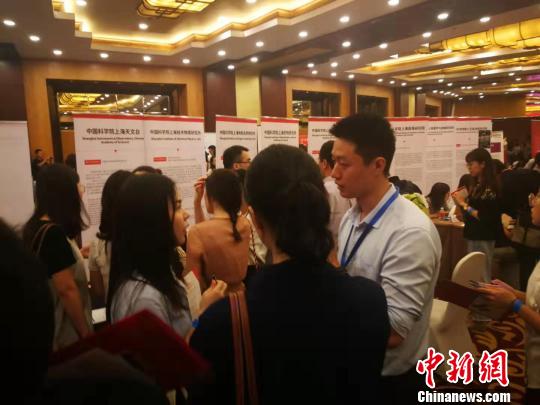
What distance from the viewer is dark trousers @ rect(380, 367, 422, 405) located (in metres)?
1.35

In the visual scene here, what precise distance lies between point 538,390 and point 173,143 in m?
3.78

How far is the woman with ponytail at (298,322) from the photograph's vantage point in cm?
79

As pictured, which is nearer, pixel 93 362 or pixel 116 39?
pixel 93 362

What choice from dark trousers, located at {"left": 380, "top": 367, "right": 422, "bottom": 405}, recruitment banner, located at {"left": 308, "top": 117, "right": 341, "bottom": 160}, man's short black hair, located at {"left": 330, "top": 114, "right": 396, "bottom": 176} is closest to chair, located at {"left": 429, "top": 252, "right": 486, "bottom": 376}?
dark trousers, located at {"left": 380, "top": 367, "right": 422, "bottom": 405}

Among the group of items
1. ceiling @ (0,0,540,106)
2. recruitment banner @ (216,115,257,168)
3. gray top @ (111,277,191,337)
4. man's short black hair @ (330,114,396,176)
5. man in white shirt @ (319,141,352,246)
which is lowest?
gray top @ (111,277,191,337)

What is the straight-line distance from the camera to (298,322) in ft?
2.65

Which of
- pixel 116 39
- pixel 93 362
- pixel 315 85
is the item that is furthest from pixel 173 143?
pixel 315 85

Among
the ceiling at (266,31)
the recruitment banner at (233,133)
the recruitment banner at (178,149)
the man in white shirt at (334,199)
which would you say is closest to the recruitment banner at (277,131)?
the recruitment banner at (233,133)

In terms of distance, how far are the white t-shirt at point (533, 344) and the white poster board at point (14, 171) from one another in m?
4.31

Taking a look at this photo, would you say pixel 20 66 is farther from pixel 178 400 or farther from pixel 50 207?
pixel 178 400

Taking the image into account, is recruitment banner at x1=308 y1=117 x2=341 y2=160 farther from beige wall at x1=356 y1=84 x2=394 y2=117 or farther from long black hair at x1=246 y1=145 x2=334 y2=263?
beige wall at x1=356 y1=84 x2=394 y2=117

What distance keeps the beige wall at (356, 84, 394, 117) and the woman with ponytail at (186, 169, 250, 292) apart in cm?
1243

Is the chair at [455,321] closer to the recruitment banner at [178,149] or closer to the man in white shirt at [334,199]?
the man in white shirt at [334,199]

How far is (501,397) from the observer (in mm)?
2396
